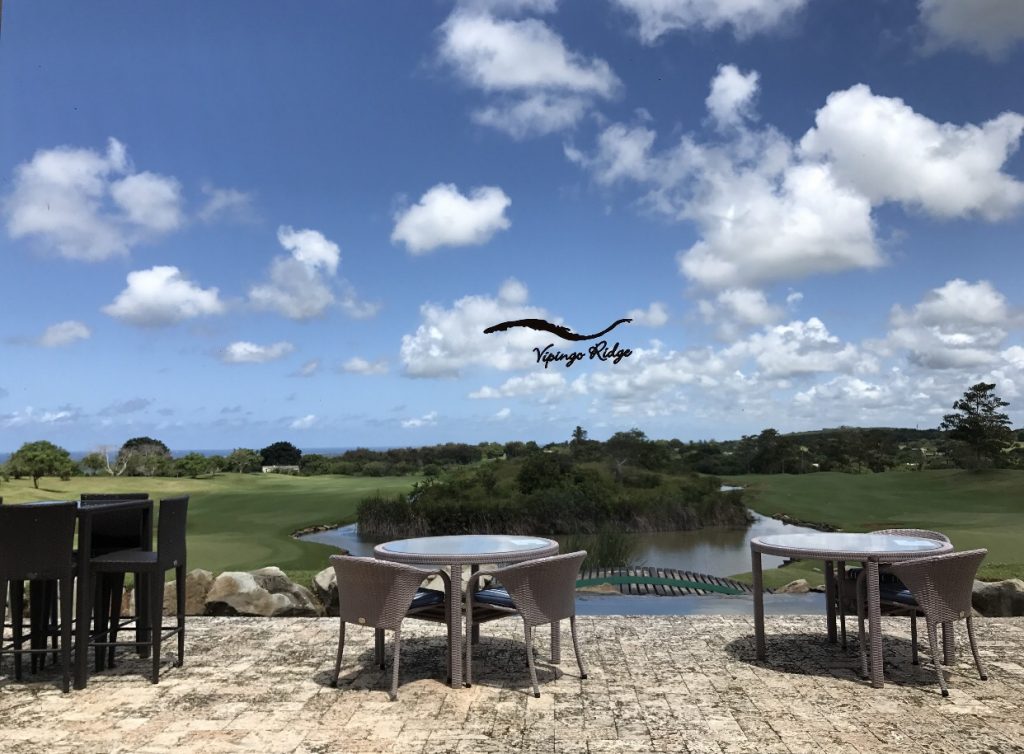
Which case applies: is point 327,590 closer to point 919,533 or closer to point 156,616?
point 156,616

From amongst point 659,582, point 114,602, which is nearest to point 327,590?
point 114,602

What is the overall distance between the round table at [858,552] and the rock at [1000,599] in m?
2.98

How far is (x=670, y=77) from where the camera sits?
10625 mm

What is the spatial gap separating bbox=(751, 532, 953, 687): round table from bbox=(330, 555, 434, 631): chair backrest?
193 centimetres

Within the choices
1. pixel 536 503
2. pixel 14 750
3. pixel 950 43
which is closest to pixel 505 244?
pixel 536 503

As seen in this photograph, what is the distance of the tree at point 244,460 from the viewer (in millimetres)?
20641

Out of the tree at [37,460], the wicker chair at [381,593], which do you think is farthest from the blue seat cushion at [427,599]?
the tree at [37,460]

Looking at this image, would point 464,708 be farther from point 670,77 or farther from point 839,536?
point 670,77

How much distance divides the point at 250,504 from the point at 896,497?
15703mm

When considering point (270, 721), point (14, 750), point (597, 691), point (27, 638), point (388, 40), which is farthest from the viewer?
point (388, 40)

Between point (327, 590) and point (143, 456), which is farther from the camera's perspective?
point (143, 456)

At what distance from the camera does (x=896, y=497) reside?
18172 mm

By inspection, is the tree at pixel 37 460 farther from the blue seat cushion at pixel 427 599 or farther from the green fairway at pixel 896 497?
the green fairway at pixel 896 497

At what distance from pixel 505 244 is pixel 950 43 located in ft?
23.6
